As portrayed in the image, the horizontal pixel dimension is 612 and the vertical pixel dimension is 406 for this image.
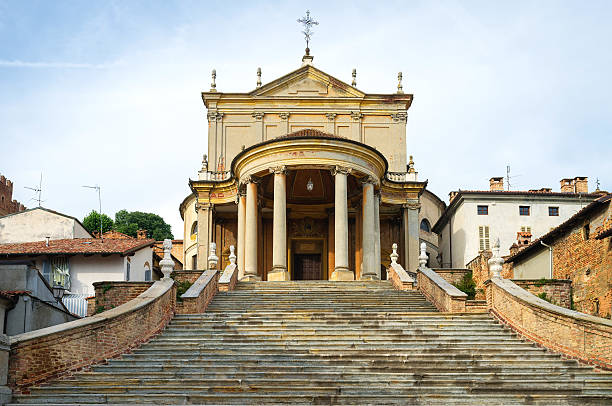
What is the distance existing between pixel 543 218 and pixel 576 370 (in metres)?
29.2

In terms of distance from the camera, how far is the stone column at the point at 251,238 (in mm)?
31078

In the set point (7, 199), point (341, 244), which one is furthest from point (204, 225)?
point (7, 199)

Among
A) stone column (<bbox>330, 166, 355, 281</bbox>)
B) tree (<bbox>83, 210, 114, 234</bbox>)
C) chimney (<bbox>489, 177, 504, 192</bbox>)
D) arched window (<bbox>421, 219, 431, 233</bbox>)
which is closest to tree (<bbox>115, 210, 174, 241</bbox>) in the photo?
tree (<bbox>83, 210, 114, 234</bbox>)

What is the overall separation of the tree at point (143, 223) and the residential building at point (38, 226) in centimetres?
4074

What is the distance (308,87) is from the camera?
138 ft

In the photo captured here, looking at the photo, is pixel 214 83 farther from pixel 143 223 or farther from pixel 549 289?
pixel 143 223

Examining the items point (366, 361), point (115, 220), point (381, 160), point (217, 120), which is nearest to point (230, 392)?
point (366, 361)

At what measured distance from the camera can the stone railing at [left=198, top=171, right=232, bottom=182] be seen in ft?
131

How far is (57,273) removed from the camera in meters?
30.0

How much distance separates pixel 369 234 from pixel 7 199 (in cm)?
4503

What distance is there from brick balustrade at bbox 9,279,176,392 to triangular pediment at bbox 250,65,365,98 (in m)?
23.9

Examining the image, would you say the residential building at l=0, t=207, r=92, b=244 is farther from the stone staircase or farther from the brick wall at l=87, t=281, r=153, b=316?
the stone staircase

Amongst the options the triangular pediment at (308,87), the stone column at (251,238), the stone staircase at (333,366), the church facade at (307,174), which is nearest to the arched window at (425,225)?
the church facade at (307,174)

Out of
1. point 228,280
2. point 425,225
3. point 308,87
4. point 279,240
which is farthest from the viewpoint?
point 425,225
